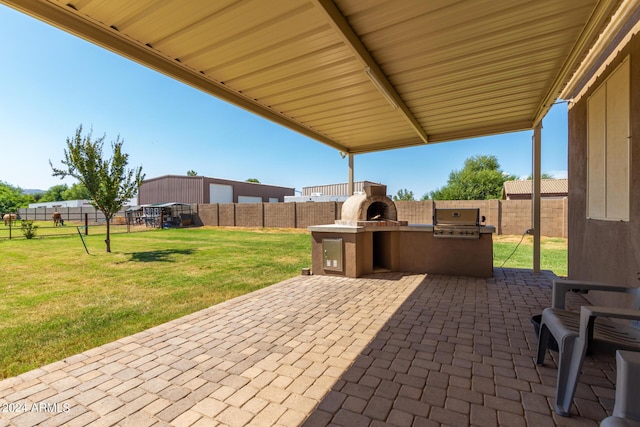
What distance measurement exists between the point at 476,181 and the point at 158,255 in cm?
4479

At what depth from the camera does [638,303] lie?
213 centimetres

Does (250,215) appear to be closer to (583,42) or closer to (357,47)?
(357,47)

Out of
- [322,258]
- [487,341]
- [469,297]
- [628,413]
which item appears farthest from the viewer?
[322,258]

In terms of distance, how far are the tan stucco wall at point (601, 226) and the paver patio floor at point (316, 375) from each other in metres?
0.96

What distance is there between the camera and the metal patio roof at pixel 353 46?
258 cm

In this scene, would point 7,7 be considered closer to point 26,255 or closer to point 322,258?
point 322,258

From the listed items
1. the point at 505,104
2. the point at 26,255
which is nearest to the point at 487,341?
the point at 505,104

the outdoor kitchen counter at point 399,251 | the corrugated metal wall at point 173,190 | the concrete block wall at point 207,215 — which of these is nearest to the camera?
the outdoor kitchen counter at point 399,251

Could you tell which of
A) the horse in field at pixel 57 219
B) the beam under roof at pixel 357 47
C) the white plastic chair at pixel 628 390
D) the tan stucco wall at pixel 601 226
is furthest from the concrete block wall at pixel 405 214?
the white plastic chair at pixel 628 390

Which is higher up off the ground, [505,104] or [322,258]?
[505,104]

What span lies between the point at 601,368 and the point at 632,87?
107 inches

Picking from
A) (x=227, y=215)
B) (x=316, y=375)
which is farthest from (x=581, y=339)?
(x=227, y=215)

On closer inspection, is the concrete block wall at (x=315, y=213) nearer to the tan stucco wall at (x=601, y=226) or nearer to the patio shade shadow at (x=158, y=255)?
the patio shade shadow at (x=158, y=255)

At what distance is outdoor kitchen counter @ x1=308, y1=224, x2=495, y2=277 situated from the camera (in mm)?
5520
